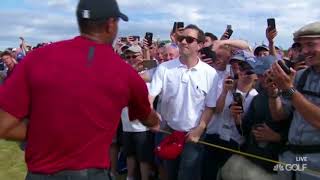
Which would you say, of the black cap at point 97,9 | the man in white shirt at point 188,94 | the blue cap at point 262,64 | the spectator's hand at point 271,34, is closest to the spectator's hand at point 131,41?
the man in white shirt at point 188,94

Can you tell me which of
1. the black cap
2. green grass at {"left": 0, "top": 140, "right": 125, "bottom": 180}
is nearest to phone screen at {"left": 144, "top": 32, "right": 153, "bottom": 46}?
green grass at {"left": 0, "top": 140, "right": 125, "bottom": 180}

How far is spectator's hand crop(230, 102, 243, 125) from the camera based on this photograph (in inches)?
188

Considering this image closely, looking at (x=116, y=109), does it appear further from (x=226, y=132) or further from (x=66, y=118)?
(x=226, y=132)

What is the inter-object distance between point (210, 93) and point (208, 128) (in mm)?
394

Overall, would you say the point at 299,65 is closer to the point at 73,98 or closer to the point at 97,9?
the point at 97,9

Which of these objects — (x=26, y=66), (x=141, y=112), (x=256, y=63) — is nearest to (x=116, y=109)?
(x=141, y=112)

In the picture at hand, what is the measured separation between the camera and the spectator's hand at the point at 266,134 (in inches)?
170

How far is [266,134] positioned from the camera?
4.35 meters

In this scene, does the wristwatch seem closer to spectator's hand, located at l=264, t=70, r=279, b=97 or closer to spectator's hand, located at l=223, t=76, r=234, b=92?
spectator's hand, located at l=264, t=70, r=279, b=97

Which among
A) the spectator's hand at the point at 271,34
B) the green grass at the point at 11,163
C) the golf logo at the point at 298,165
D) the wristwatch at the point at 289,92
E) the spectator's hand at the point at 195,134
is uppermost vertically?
the spectator's hand at the point at 271,34

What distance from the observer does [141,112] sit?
3.28m

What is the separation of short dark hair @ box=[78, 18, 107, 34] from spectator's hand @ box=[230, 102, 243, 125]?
2147 mm

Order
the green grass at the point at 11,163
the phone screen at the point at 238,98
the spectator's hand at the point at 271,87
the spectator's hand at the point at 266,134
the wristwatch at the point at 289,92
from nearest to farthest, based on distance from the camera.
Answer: the wristwatch at the point at 289,92 → the spectator's hand at the point at 271,87 → the spectator's hand at the point at 266,134 → the phone screen at the point at 238,98 → the green grass at the point at 11,163

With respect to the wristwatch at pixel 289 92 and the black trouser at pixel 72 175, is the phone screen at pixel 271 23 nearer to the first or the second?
the wristwatch at pixel 289 92
